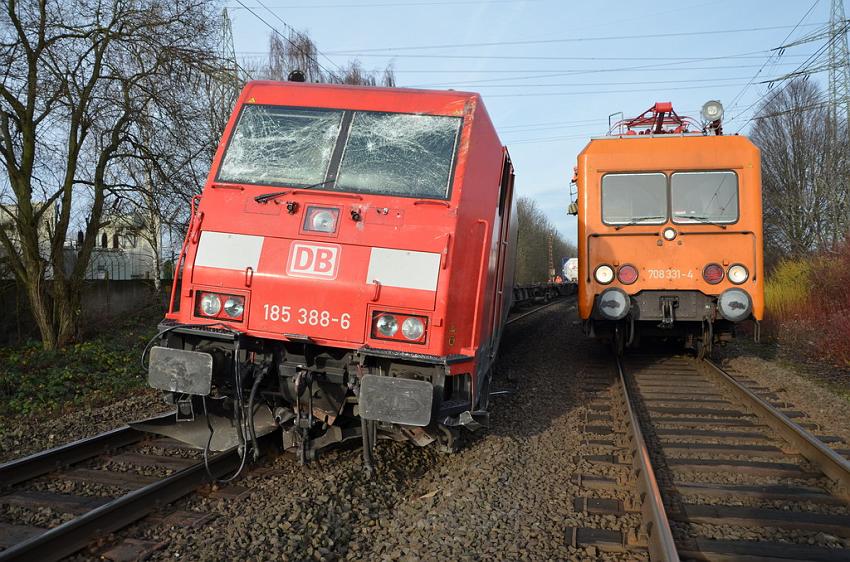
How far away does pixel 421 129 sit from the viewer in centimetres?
506

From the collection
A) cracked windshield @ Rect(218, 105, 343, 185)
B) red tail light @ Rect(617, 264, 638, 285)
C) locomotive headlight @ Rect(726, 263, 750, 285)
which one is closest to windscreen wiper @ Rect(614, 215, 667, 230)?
red tail light @ Rect(617, 264, 638, 285)

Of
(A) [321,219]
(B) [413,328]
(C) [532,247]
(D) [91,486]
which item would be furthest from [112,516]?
(C) [532,247]

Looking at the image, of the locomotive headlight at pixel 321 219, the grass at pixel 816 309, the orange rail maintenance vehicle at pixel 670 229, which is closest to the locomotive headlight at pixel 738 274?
the orange rail maintenance vehicle at pixel 670 229

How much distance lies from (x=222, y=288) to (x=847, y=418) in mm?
6662

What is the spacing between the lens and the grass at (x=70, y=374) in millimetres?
8148

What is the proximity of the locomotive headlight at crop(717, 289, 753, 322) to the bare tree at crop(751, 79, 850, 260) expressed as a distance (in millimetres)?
20383

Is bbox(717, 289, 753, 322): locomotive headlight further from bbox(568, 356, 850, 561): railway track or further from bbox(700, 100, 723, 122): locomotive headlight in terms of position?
bbox(700, 100, 723, 122): locomotive headlight

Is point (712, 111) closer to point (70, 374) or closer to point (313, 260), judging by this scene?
point (313, 260)

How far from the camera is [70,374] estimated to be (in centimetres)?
948

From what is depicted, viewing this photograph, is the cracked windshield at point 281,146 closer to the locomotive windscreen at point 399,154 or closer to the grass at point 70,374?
the locomotive windscreen at point 399,154

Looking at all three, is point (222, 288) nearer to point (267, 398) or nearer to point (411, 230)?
point (267, 398)

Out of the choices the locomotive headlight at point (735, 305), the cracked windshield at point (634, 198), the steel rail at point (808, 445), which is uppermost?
the cracked windshield at point (634, 198)

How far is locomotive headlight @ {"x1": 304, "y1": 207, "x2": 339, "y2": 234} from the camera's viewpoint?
462 centimetres

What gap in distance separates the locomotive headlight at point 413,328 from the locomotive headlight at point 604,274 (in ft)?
16.3
